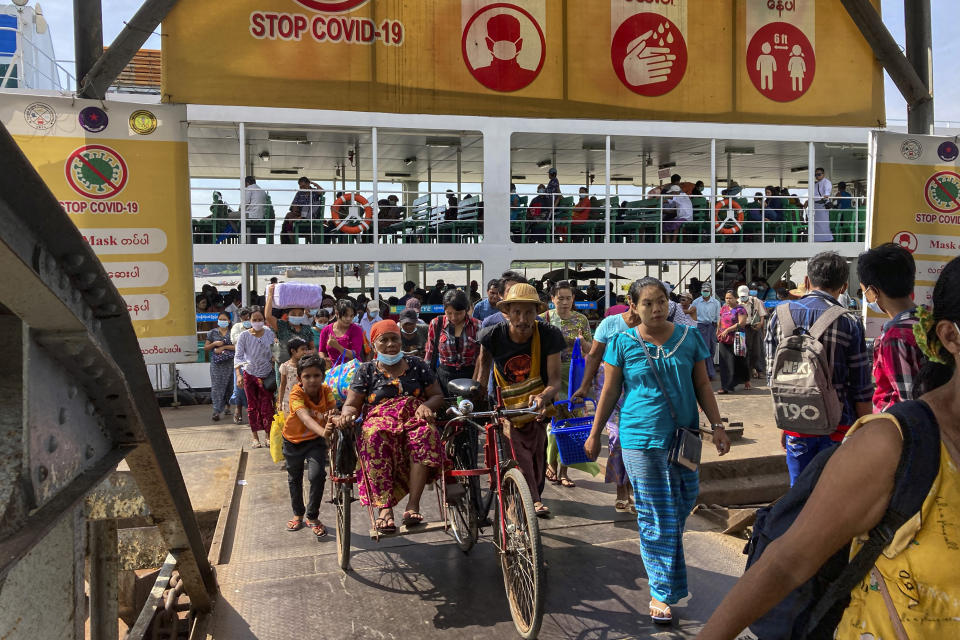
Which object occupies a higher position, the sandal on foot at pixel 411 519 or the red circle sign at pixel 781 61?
the red circle sign at pixel 781 61

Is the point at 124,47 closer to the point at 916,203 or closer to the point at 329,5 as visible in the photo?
the point at 329,5

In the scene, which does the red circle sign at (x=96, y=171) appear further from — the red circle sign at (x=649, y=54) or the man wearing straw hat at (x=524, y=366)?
the red circle sign at (x=649, y=54)

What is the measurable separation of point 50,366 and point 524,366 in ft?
12.0

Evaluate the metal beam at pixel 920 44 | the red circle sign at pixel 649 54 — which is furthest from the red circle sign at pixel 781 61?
the metal beam at pixel 920 44

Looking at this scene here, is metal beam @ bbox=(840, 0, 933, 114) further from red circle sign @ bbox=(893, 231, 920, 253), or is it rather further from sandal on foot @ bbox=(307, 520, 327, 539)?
sandal on foot @ bbox=(307, 520, 327, 539)

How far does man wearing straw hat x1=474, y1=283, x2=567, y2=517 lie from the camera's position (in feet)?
15.8

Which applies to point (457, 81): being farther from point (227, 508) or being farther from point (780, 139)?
point (780, 139)

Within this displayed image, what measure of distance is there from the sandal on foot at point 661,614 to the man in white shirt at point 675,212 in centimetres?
1248

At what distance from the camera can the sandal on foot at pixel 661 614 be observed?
145 inches

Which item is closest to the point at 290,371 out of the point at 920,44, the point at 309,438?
the point at 309,438

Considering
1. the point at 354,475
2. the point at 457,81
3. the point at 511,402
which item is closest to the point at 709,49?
the point at 457,81

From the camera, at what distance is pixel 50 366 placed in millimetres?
1479

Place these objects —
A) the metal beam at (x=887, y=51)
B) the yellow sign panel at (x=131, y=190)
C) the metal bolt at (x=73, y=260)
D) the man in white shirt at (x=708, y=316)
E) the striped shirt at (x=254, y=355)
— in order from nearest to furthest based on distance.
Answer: the metal bolt at (x=73, y=260) < the yellow sign panel at (x=131, y=190) < the metal beam at (x=887, y=51) < the striped shirt at (x=254, y=355) < the man in white shirt at (x=708, y=316)

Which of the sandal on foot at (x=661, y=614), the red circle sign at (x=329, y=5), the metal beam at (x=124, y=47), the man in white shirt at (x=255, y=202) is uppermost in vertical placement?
the man in white shirt at (x=255, y=202)
